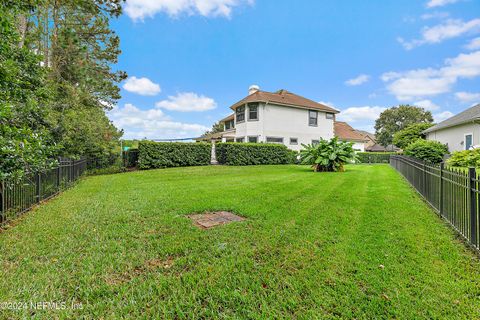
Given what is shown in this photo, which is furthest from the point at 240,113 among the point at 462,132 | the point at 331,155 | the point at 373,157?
the point at 373,157

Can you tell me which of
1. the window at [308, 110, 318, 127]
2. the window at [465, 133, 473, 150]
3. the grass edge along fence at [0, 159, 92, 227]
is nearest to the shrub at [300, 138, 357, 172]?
the window at [465, 133, 473, 150]

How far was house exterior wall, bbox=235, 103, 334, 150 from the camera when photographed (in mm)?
21797

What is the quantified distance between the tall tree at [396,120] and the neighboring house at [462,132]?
30972 millimetres

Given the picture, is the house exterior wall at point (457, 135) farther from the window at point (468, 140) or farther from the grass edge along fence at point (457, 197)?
the grass edge along fence at point (457, 197)

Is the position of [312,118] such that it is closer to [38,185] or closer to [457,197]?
[457,197]

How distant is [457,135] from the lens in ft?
61.9

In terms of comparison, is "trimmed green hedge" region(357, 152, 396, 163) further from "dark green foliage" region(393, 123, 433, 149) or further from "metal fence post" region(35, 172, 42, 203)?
"metal fence post" region(35, 172, 42, 203)

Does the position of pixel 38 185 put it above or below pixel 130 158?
below

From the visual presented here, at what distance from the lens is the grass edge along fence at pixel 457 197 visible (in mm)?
3303

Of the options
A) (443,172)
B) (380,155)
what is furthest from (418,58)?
(443,172)

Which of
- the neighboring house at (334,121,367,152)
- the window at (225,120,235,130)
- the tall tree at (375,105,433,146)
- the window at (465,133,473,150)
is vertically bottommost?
the window at (465,133,473,150)

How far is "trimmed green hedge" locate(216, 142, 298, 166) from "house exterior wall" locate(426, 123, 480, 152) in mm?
12130

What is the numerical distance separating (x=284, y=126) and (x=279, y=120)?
0.82 metres

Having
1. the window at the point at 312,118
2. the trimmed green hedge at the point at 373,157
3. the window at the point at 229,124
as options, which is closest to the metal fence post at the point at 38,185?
the window at the point at 312,118
